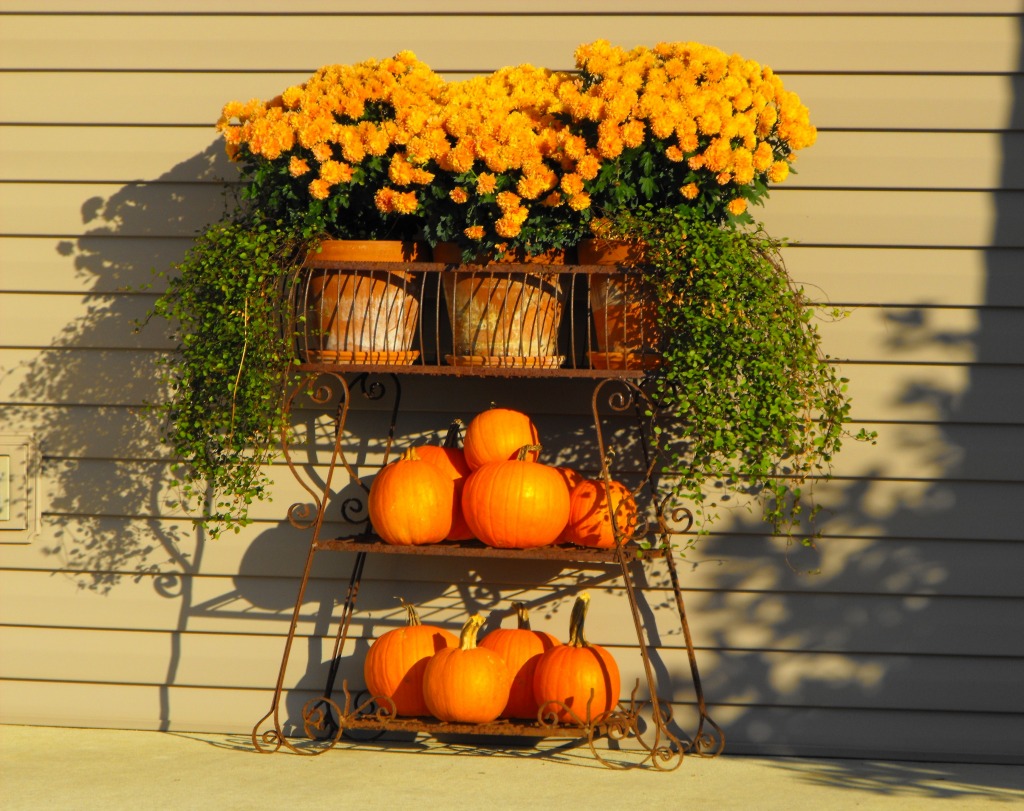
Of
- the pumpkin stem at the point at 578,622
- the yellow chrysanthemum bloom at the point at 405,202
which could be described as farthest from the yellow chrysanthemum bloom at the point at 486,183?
the pumpkin stem at the point at 578,622

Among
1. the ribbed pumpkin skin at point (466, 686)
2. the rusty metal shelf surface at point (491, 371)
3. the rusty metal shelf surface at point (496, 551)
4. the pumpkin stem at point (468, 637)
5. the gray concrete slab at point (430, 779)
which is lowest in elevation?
the gray concrete slab at point (430, 779)

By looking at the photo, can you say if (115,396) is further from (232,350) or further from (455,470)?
(455,470)

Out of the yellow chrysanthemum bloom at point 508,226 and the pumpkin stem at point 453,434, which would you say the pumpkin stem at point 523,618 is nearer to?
the pumpkin stem at point 453,434

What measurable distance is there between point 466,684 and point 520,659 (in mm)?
204

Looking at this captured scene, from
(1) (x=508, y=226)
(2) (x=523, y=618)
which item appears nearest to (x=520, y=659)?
(2) (x=523, y=618)

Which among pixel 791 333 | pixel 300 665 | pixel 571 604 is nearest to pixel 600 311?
pixel 791 333

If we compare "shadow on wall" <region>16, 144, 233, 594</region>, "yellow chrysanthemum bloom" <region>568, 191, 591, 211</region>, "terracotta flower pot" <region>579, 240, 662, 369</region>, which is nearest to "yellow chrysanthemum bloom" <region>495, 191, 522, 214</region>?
"yellow chrysanthemum bloom" <region>568, 191, 591, 211</region>

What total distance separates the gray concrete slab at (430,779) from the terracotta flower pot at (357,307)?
3.35 feet

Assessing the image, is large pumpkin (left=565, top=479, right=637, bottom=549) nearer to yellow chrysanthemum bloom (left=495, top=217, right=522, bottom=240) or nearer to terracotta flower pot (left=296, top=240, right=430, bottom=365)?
terracotta flower pot (left=296, top=240, right=430, bottom=365)

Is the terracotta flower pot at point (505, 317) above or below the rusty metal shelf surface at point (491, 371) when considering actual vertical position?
above

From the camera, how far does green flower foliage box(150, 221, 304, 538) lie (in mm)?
3031

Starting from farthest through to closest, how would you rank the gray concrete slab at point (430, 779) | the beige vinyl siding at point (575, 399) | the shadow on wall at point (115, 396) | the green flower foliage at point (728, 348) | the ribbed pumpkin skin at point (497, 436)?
the shadow on wall at point (115, 396), the beige vinyl siding at point (575, 399), the ribbed pumpkin skin at point (497, 436), the green flower foliage at point (728, 348), the gray concrete slab at point (430, 779)

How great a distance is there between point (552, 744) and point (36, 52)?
95.2 inches

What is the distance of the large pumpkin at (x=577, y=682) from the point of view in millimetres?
3012
